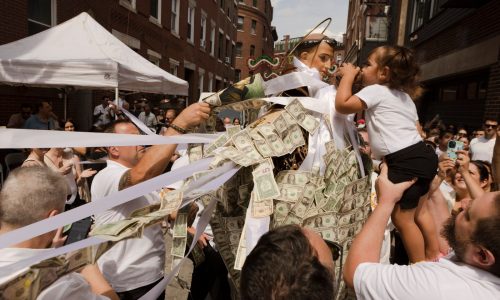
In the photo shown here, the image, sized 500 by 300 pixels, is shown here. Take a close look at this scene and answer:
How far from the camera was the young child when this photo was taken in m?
2.15

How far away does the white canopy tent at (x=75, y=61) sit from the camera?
5.30 m

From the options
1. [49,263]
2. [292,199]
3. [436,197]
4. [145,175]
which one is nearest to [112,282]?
[145,175]

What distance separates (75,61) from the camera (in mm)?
5535

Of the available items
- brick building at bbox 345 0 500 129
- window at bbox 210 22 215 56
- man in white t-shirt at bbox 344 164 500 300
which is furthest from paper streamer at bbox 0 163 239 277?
window at bbox 210 22 215 56

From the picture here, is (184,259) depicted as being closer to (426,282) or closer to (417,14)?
(426,282)

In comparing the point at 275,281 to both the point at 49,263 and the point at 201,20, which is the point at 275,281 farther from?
the point at 201,20

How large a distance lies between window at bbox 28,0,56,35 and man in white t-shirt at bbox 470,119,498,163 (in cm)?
895

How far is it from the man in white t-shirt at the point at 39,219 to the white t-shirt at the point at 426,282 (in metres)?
1.07

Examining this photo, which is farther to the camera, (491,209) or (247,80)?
(247,80)

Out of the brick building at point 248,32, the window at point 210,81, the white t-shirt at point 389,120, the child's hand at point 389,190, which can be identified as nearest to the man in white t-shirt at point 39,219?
the child's hand at point 389,190

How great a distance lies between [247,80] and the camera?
70.8 inches

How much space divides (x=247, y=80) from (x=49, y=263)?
1114 millimetres

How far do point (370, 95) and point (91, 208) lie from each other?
5.17ft

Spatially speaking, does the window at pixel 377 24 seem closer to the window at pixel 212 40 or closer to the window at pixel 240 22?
the window at pixel 212 40
